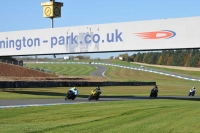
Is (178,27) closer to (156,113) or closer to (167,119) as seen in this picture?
(156,113)

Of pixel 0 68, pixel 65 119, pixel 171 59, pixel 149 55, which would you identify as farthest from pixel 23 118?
pixel 149 55

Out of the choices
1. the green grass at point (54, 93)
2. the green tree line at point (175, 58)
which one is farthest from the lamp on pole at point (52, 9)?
the green tree line at point (175, 58)

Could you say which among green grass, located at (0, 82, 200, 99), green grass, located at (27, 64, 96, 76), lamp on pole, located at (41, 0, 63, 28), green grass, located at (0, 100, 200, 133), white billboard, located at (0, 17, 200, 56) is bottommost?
green grass, located at (0, 82, 200, 99)

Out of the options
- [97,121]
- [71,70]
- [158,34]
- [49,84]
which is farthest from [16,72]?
[97,121]

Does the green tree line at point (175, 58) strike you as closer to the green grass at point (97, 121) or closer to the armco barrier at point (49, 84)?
the armco barrier at point (49, 84)

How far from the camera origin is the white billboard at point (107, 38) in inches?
1095

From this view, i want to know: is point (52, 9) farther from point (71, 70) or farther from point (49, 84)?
point (71, 70)

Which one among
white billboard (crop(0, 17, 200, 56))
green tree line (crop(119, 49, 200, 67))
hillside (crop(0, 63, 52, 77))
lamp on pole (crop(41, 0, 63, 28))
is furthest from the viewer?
green tree line (crop(119, 49, 200, 67))

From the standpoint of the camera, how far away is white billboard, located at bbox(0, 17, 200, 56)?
91.2 ft

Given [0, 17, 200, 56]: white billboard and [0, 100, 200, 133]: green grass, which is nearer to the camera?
[0, 100, 200, 133]: green grass

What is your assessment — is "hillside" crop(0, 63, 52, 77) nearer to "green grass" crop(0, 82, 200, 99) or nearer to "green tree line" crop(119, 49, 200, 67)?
"green grass" crop(0, 82, 200, 99)

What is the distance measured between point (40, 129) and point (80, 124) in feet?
6.22

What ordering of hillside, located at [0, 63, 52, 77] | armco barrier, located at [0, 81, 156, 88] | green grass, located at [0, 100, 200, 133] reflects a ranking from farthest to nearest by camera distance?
hillside, located at [0, 63, 52, 77], armco barrier, located at [0, 81, 156, 88], green grass, located at [0, 100, 200, 133]

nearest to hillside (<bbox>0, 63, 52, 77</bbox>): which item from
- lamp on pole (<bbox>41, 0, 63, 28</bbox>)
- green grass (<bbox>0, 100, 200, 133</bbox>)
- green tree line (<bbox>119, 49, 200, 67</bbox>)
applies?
lamp on pole (<bbox>41, 0, 63, 28</bbox>)
